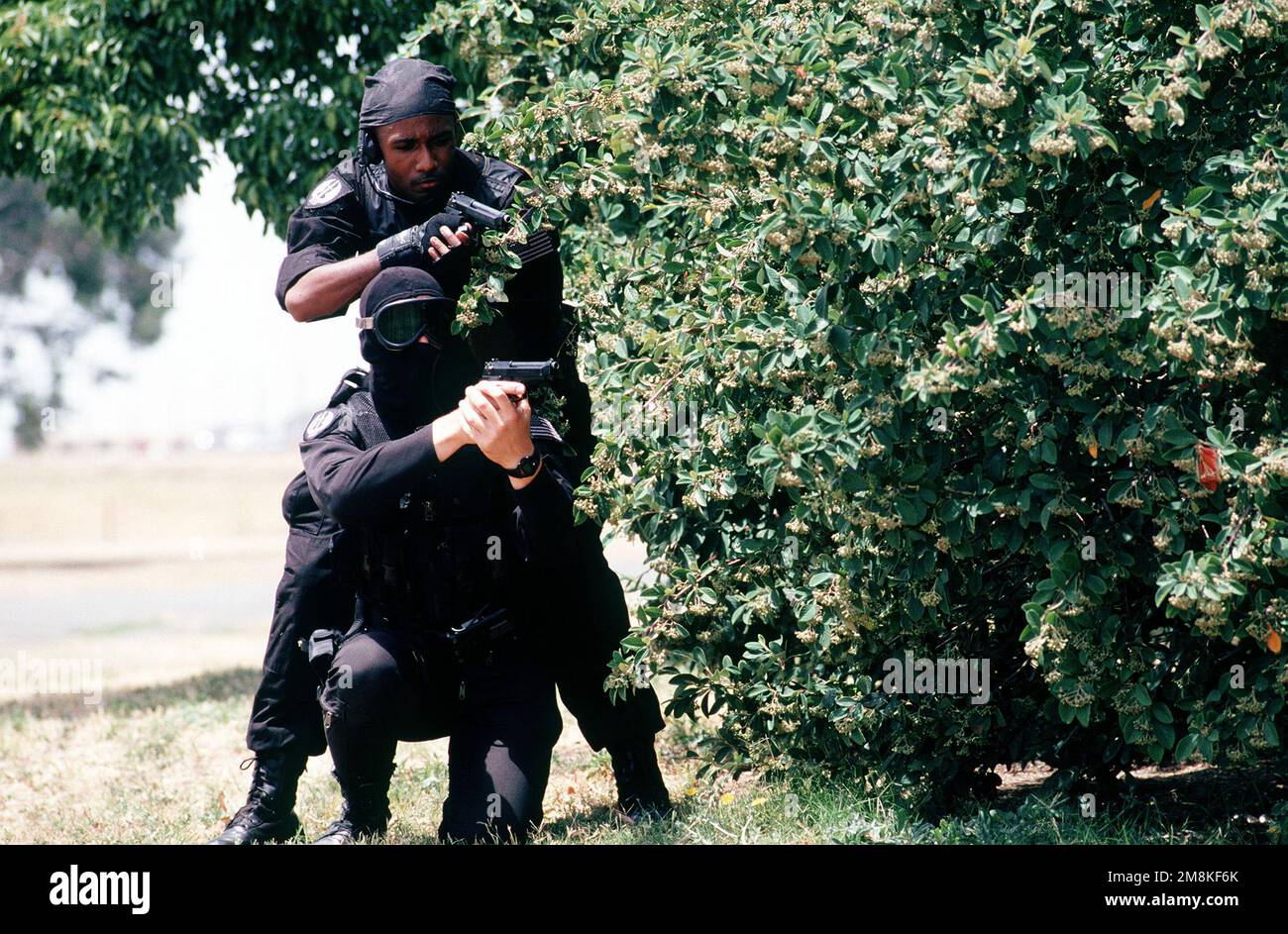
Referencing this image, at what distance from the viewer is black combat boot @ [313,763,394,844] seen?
14.6 ft

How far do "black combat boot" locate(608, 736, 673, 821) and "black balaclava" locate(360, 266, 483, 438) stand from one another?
4.42 ft

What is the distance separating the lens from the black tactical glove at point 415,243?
4.17 m

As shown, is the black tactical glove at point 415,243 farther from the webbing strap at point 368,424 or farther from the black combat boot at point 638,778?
the black combat boot at point 638,778

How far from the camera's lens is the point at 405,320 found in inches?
164

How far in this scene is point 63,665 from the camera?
11.5 metres

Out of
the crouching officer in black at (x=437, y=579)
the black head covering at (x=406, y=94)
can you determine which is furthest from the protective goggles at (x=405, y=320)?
the black head covering at (x=406, y=94)

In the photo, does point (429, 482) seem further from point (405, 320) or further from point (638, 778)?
point (638, 778)

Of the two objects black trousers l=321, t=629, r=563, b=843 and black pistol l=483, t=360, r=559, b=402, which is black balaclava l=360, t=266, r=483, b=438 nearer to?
black pistol l=483, t=360, r=559, b=402

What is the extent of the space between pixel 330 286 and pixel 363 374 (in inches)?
15.6

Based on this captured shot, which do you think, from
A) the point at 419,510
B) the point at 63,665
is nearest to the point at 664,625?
the point at 419,510

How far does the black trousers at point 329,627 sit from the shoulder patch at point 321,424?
30 centimetres

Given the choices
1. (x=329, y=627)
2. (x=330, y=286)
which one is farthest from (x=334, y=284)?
(x=329, y=627)

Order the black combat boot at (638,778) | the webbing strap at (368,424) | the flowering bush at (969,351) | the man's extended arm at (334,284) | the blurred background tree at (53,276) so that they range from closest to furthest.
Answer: the flowering bush at (969,351)
the man's extended arm at (334,284)
the webbing strap at (368,424)
the black combat boot at (638,778)
the blurred background tree at (53,276)
